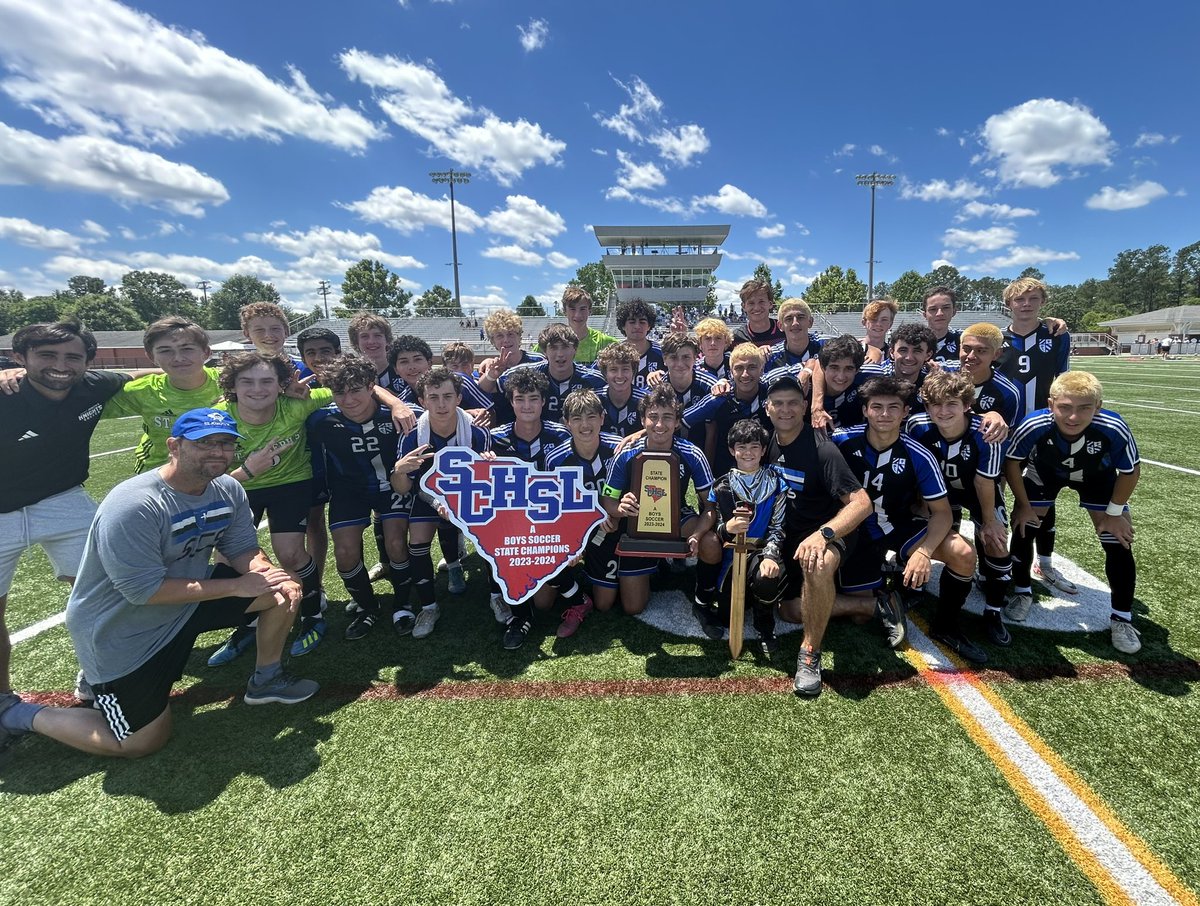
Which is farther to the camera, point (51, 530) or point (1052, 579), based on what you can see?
point (1052, 579)

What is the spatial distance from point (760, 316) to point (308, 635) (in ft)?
15.4

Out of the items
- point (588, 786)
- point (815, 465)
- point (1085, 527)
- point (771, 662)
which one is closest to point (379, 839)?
point (588, 786)

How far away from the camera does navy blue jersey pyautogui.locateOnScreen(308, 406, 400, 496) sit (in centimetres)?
379

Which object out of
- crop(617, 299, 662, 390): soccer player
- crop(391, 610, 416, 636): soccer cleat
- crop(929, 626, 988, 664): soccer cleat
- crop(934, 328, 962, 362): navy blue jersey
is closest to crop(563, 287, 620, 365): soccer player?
crop(617, 299, 662, 390): soccer player

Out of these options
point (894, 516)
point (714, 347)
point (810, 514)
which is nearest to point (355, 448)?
point (714, 347)

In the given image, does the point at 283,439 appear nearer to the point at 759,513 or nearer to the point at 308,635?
the point at 308,635

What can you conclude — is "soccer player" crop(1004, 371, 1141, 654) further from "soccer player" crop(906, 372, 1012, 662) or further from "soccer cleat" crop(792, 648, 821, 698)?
"soccer cleat" crop(792, 648, 821, 698)

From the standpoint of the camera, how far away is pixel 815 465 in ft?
11.3

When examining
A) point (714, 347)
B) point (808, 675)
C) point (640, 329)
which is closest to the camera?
point (808, 675)

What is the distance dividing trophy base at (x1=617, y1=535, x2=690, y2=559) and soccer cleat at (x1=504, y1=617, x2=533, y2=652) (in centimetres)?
86

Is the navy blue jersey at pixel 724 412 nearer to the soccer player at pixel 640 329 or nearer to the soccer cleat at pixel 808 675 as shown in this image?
the soccer player at pixel 640 329

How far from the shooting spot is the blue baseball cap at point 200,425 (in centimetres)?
245

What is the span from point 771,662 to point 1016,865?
142cm

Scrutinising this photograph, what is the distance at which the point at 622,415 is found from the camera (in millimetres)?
4480
